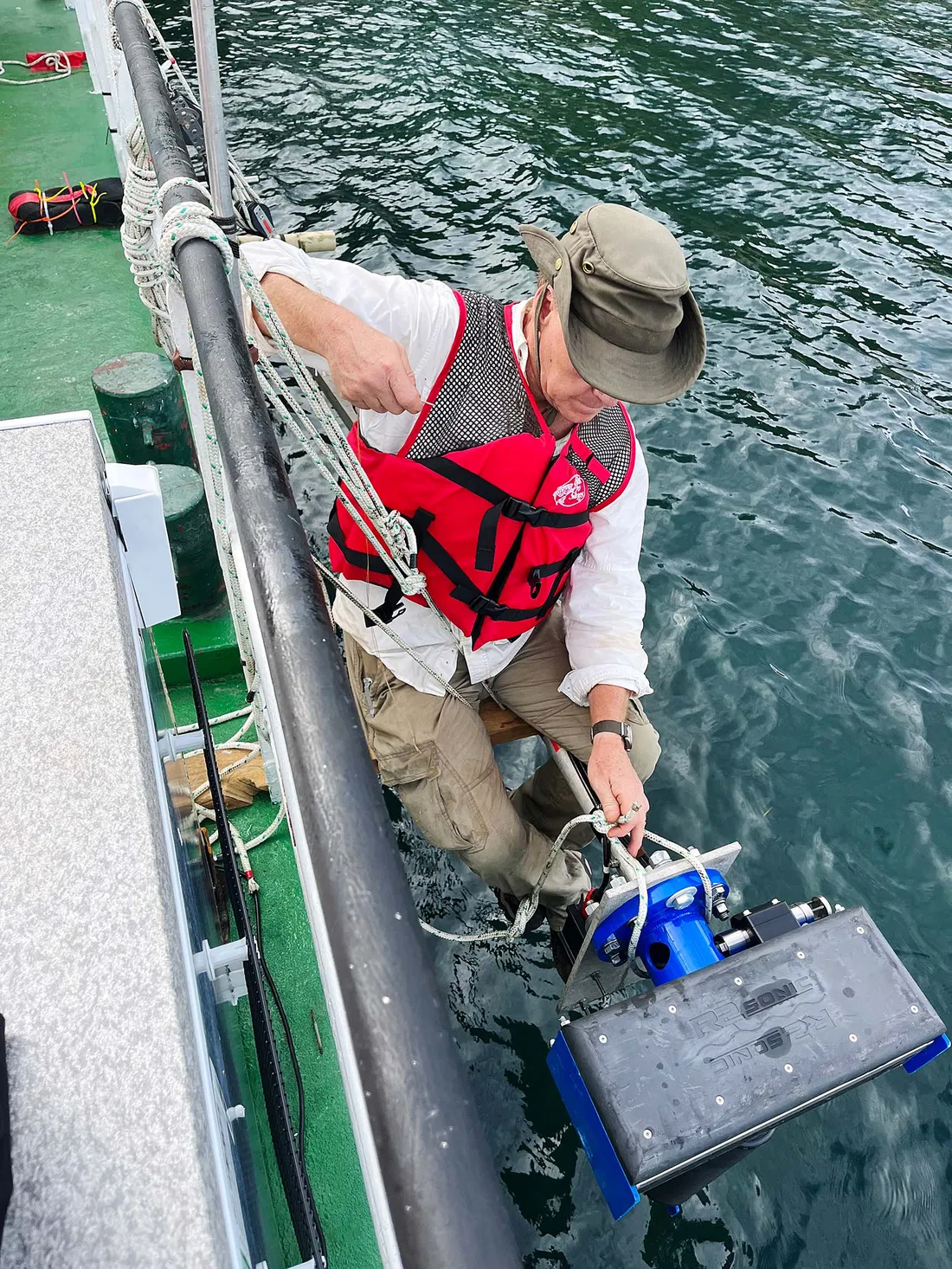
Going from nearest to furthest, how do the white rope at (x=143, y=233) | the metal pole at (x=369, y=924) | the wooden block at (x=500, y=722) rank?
the metal pole at (x=369, y=924)
the wooden block at (x=500, y=722)
the white rope at (x=143, y=233)

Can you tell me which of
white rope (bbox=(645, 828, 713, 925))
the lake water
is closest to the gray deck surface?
white rope (bbox=(645, 828, 713, 925))

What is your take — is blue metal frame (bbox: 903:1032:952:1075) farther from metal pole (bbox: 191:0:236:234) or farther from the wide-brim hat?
metal pole (bbox: 191:0:236:234)

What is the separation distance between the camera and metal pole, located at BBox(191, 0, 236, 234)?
290 centimetres

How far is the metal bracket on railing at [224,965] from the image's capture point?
5.35 feet

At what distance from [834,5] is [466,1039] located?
53.1 ft

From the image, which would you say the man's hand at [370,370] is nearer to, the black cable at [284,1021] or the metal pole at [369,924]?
the metal pole at [369,924]

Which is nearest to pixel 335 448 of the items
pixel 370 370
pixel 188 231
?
pixel 370 370

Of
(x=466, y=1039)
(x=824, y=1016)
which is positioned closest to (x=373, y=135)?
(x=466, y=1039)

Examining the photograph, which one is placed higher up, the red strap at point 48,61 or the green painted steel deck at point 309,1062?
the red strap at point 48,61

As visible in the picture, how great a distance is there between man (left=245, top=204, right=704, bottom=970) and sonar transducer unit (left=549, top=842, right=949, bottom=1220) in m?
0.62

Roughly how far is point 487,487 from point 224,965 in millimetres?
1524

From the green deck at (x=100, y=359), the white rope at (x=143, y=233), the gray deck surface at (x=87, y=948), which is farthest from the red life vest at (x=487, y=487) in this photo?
the white rope at (x=143, y=233)

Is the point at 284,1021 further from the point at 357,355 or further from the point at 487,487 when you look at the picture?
the point at 357,355

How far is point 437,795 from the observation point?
3.07 m
